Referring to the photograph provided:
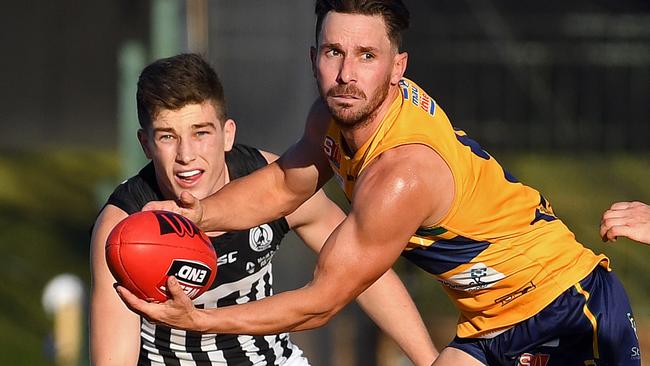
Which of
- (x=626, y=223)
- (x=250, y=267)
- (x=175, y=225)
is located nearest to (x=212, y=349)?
(x=250, y=267)

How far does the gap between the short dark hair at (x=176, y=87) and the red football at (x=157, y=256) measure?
0.91m

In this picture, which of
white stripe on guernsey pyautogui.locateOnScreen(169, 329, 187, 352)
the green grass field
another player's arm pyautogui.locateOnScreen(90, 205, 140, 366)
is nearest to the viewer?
another player's arm pyautogui.locateOnScreen(90, 205, 140, 366)

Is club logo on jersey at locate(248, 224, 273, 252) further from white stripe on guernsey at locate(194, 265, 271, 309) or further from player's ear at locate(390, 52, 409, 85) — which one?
player's ear at locate(390, 52, 409, 85)

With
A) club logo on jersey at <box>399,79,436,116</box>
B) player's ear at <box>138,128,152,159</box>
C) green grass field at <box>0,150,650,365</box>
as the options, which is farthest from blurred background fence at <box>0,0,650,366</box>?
club logo on jersey at <box>399,79,436,116</box>

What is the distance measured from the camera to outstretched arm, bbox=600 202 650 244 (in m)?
4.89

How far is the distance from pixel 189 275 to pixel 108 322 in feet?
2.76

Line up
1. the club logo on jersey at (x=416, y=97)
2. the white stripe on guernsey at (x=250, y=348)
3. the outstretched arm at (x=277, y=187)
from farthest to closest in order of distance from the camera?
the white stripe on guernsey at (x=250, y=348) → the outstretched arm at (x=277, y=187) → the club logo on jersey at (x=416, y=97)

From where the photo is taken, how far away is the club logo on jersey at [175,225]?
5.03 m

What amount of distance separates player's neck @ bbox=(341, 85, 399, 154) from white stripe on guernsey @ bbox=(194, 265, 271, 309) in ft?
3.57

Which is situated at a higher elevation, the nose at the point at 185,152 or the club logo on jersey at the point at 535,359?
the nose at the point at 185,152

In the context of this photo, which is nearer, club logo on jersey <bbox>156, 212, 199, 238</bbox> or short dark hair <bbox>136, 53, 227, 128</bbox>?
club logo on jersey <bbox>156, 212, 199, 238</bbox>

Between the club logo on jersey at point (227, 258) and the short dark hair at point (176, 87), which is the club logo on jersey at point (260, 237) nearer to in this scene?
the club logo on jersey at point (227, 258)

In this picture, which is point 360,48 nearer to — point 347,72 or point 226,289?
point 347,72

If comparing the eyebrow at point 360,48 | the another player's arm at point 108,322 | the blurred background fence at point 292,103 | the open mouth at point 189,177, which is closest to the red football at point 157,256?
the another player's arm at point 108,322
